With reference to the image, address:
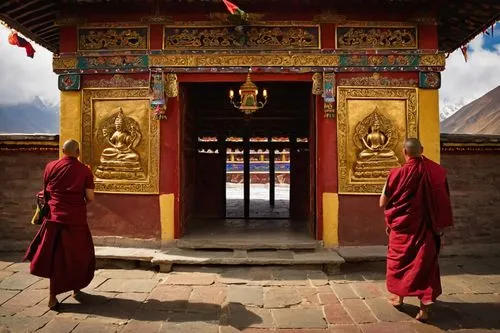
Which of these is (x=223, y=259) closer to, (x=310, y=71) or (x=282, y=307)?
(x=282, y=307)

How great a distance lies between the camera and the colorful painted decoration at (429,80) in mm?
5977

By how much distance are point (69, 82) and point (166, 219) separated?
289cm

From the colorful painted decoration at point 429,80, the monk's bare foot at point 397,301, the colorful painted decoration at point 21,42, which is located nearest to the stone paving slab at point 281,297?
the monk's bare foot at point 397,301

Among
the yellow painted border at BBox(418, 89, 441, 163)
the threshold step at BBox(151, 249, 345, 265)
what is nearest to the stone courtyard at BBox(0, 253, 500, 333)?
the threshold step at BBox(151, 249, 345, 265)

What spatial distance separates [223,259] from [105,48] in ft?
13.4

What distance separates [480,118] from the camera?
53344 millimetres

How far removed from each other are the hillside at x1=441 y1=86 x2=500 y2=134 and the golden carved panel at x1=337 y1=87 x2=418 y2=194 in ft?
141

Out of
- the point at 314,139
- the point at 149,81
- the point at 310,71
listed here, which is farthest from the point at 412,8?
the point at 149,81

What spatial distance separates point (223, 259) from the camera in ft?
17.9

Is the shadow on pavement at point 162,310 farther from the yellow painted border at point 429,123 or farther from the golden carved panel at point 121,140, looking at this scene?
the yellow painted border at point 429,123

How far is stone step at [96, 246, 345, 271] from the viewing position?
5.43 m

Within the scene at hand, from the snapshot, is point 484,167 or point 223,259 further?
point 484,167

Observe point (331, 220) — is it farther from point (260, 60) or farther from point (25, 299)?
point (25, 299)

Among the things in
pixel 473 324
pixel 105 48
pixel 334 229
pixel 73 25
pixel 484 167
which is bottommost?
pixel 473 324
